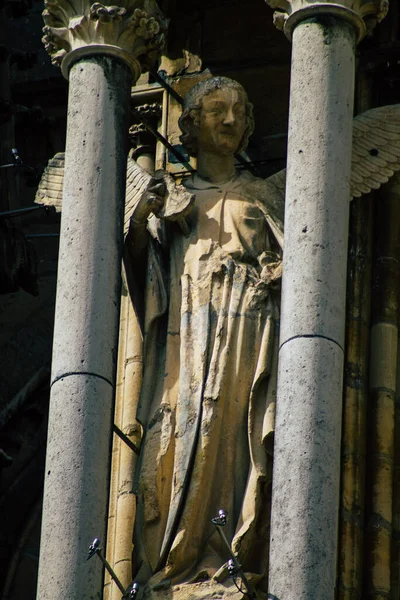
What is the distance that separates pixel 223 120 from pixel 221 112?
45 mm

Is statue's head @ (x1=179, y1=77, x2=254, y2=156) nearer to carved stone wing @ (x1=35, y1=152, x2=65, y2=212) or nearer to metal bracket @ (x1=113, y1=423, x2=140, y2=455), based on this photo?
carved stone wing @ (x1=35, y1=152, x2=65, y2=212)

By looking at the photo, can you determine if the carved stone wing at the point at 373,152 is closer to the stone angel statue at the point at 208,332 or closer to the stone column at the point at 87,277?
the stone angel statue at the point at 208,332

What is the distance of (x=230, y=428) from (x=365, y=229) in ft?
5.75

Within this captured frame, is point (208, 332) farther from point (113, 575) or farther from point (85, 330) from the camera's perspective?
point (113, 575)

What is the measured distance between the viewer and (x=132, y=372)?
49.7 feet

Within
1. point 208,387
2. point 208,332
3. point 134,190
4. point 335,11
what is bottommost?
point 208,387

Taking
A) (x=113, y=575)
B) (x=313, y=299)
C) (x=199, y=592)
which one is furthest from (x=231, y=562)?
(x=313, y=299)

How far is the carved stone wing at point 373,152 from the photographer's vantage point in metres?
15.1

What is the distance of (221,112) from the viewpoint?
15.1 m

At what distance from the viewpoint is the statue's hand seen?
1484cm

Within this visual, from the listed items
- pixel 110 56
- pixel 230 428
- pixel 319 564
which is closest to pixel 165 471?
pixel 230 428

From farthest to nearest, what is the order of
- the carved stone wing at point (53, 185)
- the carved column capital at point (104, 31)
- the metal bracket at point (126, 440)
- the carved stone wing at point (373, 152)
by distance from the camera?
the carved stone wing at point (53, 185)
the carved stone wing at point (373, 152)
the carved column capital at point (104, 31)
the metal bracket at point (126, 440)

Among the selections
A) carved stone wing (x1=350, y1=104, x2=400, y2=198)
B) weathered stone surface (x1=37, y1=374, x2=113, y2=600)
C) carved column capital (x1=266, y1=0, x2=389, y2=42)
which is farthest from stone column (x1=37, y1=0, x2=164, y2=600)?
carved stone wing (x1=350, y1=104, x2=400, y2=198)

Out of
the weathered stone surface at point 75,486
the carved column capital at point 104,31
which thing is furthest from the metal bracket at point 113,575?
the carved column capital at point 104,31
